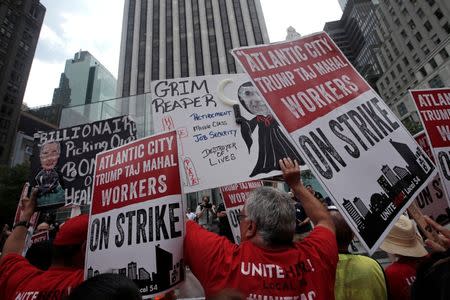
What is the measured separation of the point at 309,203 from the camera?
1.77 m

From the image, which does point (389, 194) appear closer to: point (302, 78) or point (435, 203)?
point (302, 78)

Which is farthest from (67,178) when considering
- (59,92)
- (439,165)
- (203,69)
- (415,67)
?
(59,92)

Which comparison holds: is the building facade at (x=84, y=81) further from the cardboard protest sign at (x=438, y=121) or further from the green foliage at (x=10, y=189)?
the cardboard protest sign at (x=438, y=121)

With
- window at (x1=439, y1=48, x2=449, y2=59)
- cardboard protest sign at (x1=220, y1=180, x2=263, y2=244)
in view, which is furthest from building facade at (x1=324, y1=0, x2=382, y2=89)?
cardboard protest sign at (x1=220, y1=180, x2=263, y2=244)

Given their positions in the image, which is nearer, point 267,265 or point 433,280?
point 433,280

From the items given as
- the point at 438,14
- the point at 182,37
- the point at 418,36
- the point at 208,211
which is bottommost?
the point at 208,211

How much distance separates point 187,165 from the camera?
10.4 ft

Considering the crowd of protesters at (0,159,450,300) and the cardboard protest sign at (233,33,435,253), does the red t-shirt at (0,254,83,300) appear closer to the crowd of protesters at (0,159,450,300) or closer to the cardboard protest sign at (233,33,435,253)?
the crowd of protesters at (0,159,450,300)

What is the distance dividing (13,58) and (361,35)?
3845 inches

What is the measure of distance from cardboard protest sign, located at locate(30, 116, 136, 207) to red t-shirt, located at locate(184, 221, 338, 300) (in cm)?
253

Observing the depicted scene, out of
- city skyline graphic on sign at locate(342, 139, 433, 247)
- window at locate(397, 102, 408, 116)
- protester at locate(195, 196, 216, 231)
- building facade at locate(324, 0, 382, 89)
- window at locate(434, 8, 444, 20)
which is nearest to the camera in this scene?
city skyline graphic on sign at locate(342, 139, 433, 247)

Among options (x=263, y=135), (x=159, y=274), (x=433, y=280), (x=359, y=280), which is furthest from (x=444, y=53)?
(x=159, y=274)

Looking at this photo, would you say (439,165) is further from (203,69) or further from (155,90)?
(203,69)

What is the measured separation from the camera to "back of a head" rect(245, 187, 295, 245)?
4.93ft
